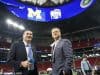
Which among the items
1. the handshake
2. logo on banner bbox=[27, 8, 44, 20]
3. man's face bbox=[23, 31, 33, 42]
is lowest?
the handshake

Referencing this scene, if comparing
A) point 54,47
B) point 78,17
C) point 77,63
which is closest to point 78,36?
point 78,17

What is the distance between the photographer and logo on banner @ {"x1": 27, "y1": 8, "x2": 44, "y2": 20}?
60.4ft

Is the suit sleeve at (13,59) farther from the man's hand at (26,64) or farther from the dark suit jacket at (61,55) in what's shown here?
the dark suit jacket at (61,55)

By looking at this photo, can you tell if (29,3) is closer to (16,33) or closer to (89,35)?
(16,33)

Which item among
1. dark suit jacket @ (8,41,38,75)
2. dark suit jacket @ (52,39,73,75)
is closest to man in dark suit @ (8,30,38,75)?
dark suit jacket @ (8,41,38,75)

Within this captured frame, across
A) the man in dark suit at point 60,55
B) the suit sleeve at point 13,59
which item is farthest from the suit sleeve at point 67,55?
the suit sleeve at point 13,59

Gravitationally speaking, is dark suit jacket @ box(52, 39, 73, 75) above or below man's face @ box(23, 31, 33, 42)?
below

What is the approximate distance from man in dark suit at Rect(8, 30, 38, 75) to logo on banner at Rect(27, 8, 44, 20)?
1478cm

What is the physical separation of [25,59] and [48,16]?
609 inches

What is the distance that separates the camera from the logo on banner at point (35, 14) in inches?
725

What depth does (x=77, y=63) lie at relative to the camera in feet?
57.1

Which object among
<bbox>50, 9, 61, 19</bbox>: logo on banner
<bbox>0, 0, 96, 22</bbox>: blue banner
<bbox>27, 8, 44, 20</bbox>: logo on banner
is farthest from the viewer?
<bbox>50, 9, 61, 19</bbox>: logo on banner

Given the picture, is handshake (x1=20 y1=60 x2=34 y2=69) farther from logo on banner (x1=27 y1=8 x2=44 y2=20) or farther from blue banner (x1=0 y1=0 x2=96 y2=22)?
logo on banner (x1=27 y1=8 x2=44 y2=20)

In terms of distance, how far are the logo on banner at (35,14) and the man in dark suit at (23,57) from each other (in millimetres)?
14779
